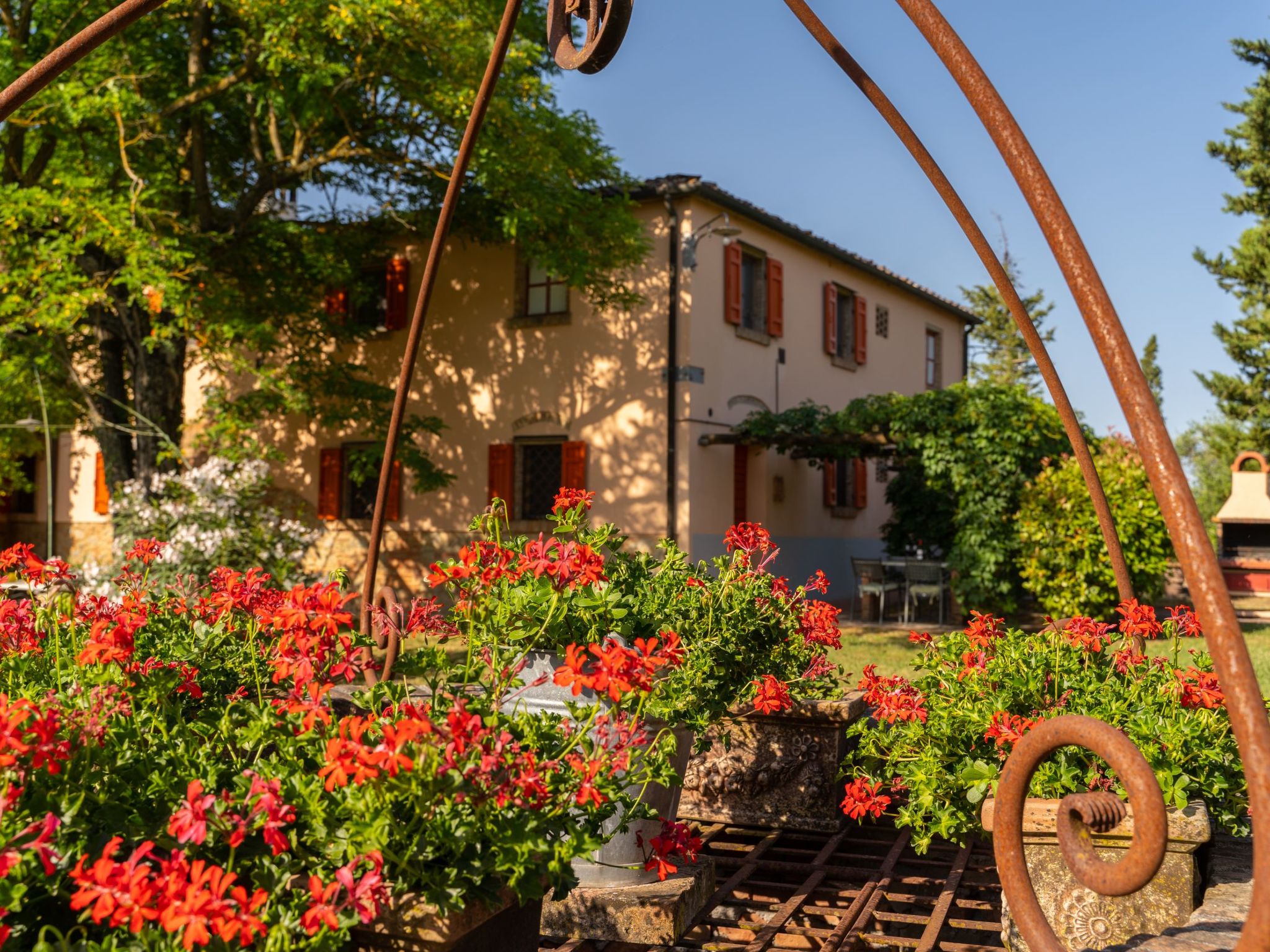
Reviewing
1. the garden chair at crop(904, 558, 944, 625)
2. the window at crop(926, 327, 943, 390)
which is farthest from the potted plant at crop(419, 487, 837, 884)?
the window at crop(926, 327, 943, 390)

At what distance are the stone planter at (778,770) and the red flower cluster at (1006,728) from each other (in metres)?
1.17

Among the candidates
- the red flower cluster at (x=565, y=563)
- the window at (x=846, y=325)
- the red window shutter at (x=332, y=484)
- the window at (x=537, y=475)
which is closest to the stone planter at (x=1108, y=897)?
the red flower cluster at (x=565, y=563)

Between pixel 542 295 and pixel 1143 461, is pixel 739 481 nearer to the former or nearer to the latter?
pixel 542 295

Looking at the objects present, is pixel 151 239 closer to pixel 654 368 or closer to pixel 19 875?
pixel 654 368

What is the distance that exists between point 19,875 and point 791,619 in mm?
2615

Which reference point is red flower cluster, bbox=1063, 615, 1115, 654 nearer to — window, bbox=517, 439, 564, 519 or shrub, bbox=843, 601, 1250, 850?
shrub, bbox=843, 601, 1250, 850

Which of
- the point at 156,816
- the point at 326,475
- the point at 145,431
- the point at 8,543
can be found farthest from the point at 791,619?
the point at 8,543

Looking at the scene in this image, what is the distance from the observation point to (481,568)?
110 inches

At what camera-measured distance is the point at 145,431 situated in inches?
483

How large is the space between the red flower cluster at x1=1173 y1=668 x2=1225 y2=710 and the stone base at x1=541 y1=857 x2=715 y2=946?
1.56 m

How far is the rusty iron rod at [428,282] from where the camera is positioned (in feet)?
11.3

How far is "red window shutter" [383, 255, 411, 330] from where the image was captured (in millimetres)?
16688

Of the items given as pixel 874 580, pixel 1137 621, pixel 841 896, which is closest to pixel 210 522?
pixel 874 580

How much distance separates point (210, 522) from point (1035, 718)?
1059 centimetres
